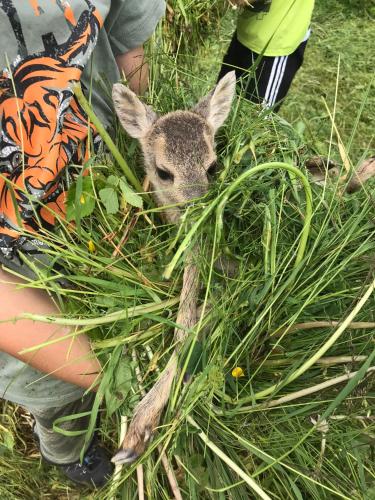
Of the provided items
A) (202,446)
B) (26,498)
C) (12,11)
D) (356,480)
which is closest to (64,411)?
(26,498)

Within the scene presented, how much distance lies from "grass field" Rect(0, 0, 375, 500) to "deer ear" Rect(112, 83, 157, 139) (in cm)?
21

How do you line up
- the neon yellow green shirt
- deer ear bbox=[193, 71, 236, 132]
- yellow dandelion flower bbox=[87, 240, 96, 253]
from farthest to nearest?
the neon yellow green shirt
deer ear bbox=[193, 71, 236, 132]
yellow dandelion flower bbox=[87, 240, 96, 253]

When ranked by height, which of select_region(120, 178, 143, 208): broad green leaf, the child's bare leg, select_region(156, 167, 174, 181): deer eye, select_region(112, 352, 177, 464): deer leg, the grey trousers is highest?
select_region(120, 178, 143, 208): broad green leaf

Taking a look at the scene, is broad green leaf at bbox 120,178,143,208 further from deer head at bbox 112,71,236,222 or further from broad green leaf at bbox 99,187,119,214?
deer head at bbox 112,71,236,222

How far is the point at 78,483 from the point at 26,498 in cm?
27

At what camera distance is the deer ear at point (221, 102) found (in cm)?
162

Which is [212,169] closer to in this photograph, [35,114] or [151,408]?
[35,114]

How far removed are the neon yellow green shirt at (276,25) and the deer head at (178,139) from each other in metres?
0.99

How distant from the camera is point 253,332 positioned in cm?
118

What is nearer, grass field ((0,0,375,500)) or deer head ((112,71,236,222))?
grass field ((0,0,375,500))

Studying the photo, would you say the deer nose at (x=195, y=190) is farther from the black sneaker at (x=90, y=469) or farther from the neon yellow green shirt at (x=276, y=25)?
the black sneaker at (x=90, y=469)

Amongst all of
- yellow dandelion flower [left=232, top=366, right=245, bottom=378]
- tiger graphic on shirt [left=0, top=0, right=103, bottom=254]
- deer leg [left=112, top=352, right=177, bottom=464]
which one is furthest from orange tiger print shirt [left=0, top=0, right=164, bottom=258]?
yellow dandelion flower [left=232, top=366, right=245, bottom=378]

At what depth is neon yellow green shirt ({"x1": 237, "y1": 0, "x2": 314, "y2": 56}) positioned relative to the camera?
2381 millimetres

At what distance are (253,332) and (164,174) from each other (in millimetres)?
711
